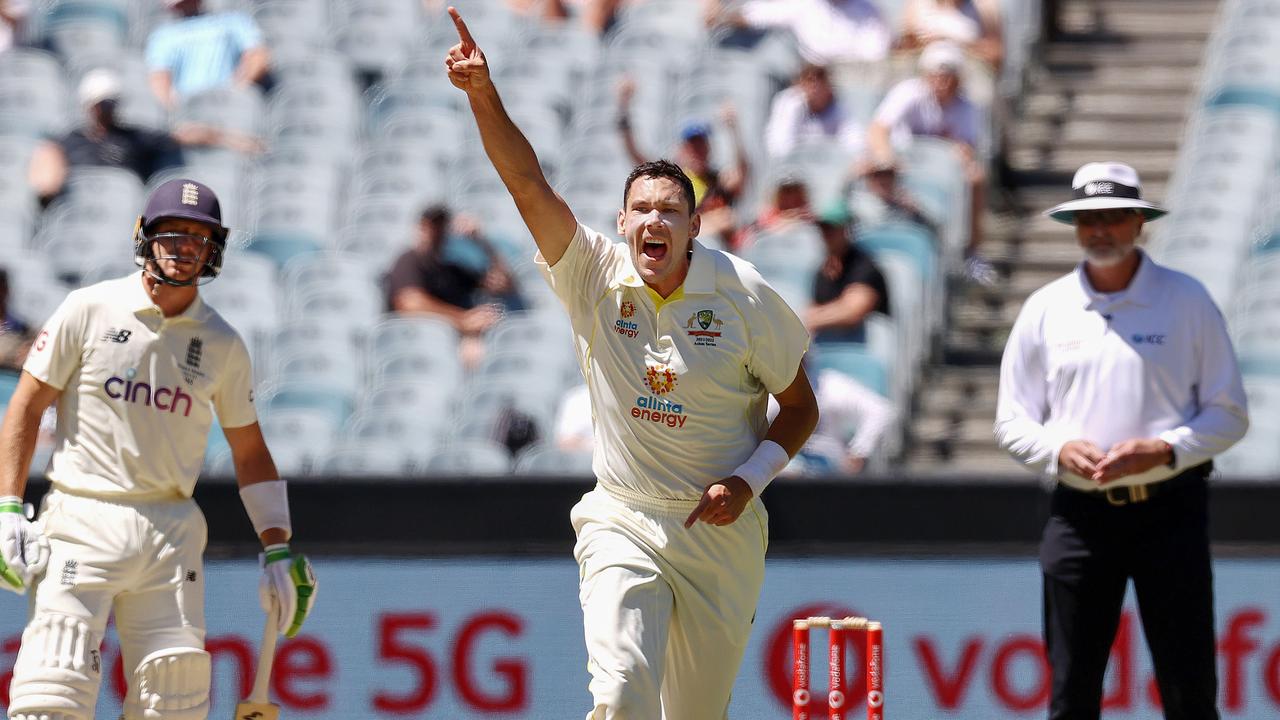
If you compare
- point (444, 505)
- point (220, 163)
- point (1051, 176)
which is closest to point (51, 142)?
point (220, 163)

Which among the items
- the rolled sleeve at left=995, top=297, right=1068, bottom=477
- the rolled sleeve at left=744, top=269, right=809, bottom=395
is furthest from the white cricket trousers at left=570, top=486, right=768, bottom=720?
the rolled sleeve at left=995, top=297, right=1068, bottom=477

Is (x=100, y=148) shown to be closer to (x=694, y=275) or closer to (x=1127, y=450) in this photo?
(x=694, y=275)

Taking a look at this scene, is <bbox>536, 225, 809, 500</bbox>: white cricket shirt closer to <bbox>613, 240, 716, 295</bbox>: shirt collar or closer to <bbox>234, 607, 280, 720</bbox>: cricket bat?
<bbox>613, 240, 716, 295</bbox>: shirt collar

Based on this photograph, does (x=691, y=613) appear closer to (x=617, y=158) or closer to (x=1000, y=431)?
(x=1000, y=431)

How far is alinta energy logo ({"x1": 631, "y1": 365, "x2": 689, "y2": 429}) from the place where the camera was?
5102mm

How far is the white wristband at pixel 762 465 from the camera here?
507 cm

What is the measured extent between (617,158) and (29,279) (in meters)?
3.48

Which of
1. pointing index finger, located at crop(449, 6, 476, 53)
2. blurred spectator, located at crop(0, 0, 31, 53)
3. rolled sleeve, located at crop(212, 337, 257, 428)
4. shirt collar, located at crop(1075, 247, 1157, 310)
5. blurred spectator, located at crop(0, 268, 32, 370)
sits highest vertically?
blurred spectator, located at crop(0, 0, 31, 53)

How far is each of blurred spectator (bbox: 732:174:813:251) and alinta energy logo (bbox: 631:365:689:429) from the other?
192 inches

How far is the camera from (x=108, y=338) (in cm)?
560

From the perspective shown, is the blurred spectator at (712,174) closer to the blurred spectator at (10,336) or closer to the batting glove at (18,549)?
the blurred spectator at (10,336)

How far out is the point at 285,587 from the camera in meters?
5.94

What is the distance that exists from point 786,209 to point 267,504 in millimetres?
4657

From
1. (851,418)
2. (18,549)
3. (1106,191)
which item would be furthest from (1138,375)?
(18,549)
